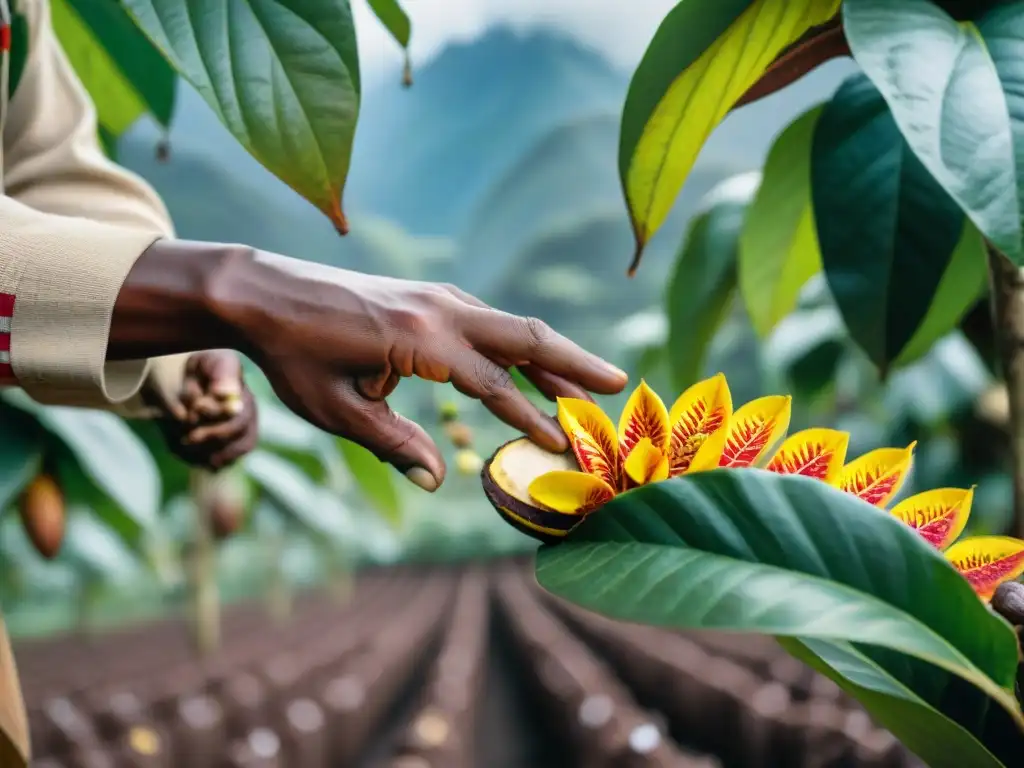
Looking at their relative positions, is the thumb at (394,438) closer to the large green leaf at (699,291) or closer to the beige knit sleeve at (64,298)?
the beige knit sleeve at (64,298)

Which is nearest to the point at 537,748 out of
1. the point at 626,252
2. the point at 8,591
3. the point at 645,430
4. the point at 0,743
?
the point at 0,743

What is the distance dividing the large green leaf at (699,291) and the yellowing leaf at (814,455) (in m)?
0.35

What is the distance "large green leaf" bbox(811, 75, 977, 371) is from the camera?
1.26 ft

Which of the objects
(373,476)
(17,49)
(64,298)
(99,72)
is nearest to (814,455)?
(64,298)

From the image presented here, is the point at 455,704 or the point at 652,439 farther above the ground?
the point at 652,439

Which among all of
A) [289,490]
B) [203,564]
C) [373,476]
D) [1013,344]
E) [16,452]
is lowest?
[203,564]

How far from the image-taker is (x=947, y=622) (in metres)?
0.23

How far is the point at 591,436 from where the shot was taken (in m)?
0.27

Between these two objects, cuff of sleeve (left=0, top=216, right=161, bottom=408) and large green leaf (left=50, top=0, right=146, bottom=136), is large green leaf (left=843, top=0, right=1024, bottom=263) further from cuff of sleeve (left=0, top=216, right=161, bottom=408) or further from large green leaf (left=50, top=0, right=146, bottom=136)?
large green leaf (left=50, top=0, right=146, bottom=136)

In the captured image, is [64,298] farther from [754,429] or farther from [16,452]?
[16,452]

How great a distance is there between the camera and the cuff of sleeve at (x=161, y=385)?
1.30 ft

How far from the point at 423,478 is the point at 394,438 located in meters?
0.01

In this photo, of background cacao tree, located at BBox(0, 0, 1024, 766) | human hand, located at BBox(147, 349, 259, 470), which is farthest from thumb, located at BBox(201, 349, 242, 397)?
background cacao tree, located at BBox(0, 0, 1024, 766)

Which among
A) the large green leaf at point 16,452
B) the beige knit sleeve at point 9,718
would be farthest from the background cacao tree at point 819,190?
the large green leaf at point 16,452
